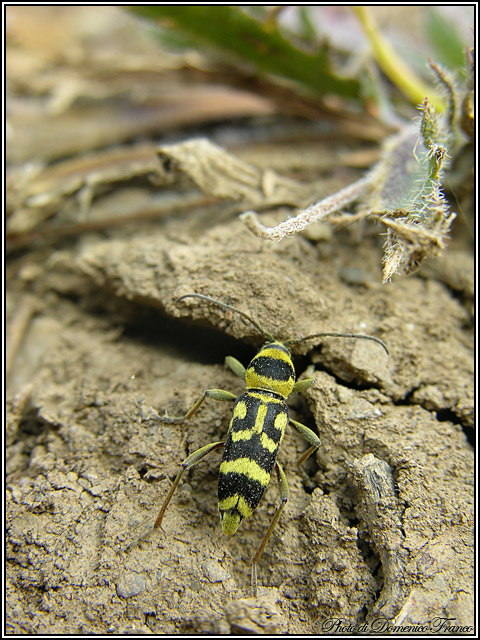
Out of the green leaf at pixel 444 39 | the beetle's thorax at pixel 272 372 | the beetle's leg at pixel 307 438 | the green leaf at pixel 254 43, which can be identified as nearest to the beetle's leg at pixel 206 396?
the beetle's thorax at pixel 272 372

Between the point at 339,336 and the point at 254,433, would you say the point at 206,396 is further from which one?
the point at 339,336

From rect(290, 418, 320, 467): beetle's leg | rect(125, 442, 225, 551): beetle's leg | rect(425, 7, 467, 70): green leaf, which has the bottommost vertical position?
rect(125, 442, 225, 551): beetle's leg

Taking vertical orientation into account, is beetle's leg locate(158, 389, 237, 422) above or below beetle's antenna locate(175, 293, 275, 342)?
below

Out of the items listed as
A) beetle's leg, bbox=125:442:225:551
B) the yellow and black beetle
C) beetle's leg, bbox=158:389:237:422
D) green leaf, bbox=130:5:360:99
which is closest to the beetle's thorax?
the yellow and black beetle

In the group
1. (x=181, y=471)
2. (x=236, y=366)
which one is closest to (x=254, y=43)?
(x=236, y=366)

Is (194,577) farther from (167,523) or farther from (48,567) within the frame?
(48,567)

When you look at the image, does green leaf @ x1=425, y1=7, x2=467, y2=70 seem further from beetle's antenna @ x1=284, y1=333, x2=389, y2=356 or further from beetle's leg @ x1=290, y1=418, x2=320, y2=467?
beetle's leg @ x1=290, y1=418, x2=320, y2=467

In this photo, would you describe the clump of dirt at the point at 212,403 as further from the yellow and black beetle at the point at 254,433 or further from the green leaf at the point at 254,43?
the green leaf at the point at 254,43
